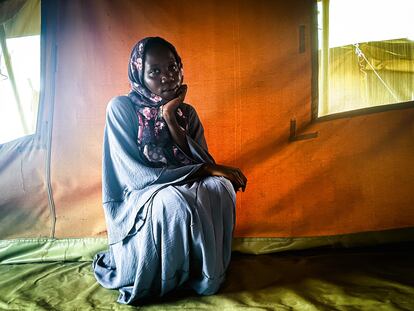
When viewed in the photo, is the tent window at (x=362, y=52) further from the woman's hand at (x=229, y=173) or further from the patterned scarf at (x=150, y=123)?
the patterned scarf at (x=150, y=123)

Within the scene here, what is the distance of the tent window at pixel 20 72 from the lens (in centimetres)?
269

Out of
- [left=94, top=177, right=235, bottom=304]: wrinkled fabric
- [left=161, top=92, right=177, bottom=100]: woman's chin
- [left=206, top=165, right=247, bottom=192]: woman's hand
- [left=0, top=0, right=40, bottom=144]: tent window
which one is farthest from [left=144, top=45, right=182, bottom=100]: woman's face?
[left=0, top=0, right=40, bottom=144]: tent window

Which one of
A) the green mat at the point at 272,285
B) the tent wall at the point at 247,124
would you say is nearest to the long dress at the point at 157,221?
the green mat at the point at 272,285

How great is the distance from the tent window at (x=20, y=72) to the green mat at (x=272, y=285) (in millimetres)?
1091

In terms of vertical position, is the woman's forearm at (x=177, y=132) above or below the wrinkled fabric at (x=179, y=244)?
above

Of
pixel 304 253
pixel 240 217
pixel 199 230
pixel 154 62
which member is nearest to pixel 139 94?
pixel 154 62

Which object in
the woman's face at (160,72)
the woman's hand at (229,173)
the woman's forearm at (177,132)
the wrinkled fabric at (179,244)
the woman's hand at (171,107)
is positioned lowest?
the wrinkled fabric at (179,244)

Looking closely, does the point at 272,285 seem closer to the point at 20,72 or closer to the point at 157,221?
the point at 157,221

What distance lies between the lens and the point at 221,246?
6.35 ft

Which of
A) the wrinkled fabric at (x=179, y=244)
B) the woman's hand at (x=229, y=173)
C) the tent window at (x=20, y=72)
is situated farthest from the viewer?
the tent window at (x=20, y=72)

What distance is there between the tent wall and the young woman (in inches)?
22.5

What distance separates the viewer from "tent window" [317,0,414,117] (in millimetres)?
2775

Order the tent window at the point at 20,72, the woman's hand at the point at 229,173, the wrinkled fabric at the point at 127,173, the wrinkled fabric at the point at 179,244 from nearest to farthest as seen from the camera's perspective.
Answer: the wrinkled fabric at the point at 179,244
the wrinkled fabric at the point at 127,173
the woman's hand at the point at 229,173
the tent window at the point at 20,72

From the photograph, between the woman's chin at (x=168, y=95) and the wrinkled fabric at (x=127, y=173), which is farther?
the woman's chin at (x=168, y=95)
